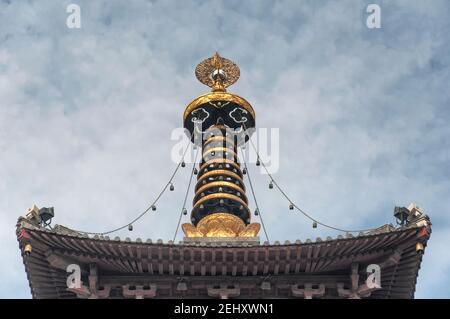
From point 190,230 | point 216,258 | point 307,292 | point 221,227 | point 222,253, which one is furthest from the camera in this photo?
point 221,227

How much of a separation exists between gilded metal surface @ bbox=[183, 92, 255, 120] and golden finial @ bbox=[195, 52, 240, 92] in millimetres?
1951

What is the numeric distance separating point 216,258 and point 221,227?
4.94 meters

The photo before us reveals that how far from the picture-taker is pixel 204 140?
31734mm

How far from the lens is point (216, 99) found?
31.1 meters

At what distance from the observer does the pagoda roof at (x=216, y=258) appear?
20219 millimetres

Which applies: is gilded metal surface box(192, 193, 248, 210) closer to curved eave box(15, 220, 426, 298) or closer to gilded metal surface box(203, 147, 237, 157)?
gilded metal surface box(203, 147, 237, 157)

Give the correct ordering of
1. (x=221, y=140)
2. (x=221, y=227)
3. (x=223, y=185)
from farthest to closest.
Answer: (x=221, y=140) < (x=223, y=185) < (x=221, y=227)

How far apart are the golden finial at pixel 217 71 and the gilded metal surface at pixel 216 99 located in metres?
1.95

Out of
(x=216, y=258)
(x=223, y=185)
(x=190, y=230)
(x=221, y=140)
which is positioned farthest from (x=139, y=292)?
(x=221, y=140)

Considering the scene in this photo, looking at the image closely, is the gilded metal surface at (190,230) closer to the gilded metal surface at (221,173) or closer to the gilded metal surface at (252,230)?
the gilded metal surface at (252,230)

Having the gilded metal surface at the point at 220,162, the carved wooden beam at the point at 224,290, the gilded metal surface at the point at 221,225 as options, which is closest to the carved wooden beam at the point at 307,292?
the carved wooden beam at the point at 224,290

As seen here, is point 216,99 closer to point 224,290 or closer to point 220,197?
point 220,197
